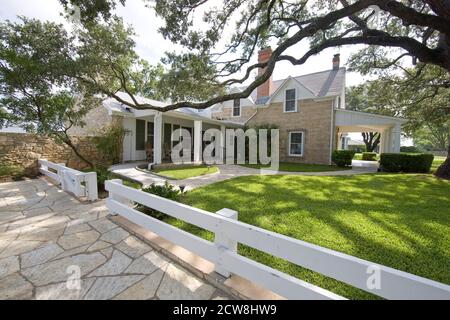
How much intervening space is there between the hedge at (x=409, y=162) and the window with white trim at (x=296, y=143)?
5.15 meters

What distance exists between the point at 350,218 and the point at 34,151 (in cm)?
1199

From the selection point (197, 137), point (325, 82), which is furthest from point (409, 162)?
point (197, 137)

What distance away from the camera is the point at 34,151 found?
8859mm

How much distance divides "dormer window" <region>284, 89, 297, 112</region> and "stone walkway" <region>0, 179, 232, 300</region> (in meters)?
14.3

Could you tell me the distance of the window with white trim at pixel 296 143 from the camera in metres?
15.2

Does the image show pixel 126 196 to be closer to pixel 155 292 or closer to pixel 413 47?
pixel 155 292

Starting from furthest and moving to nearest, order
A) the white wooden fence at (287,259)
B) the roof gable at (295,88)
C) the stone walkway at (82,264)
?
the roof gable at (295,88)
the stone walkway at (82,264)
the white wooden fence at (287,259)

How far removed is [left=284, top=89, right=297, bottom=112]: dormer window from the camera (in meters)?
15.2

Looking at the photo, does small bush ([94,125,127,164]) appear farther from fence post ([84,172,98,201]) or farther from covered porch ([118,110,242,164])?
fence post ([84,172,98,201])

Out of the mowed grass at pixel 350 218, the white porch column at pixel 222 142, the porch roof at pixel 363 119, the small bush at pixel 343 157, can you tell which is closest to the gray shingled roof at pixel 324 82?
the porch roof at pixel 363 119

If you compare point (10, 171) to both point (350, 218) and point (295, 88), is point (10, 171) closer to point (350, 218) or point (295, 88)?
point (350, 218)

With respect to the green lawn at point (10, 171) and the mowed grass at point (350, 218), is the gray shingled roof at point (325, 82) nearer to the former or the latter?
the mowed grass at point (350, 218)

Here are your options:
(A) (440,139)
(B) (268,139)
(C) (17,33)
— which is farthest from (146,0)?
(A) (440,139)

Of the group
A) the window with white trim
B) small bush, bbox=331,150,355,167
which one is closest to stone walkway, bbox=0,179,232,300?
small bush, bbox=331,150,355,167
